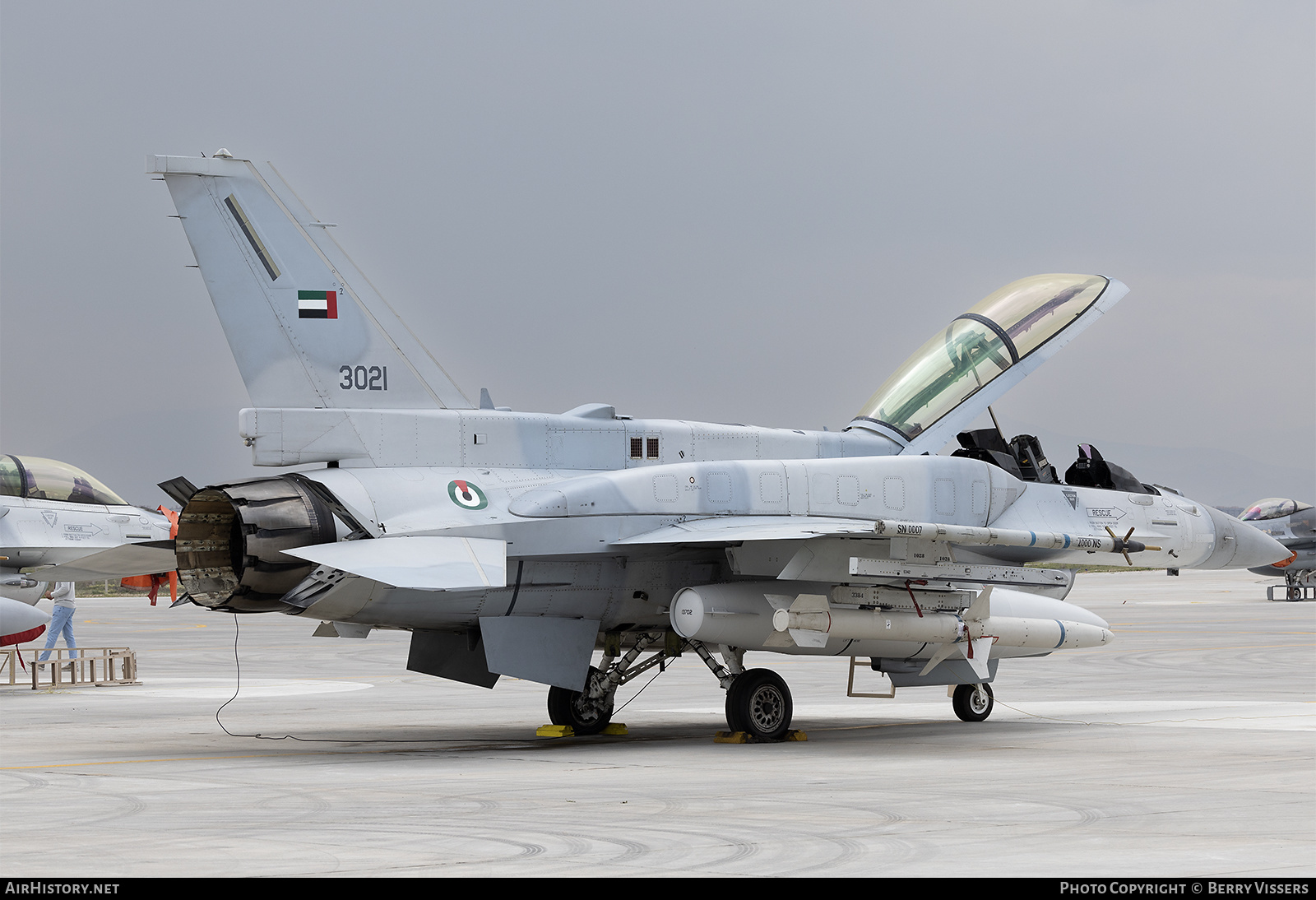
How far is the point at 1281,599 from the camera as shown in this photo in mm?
42781

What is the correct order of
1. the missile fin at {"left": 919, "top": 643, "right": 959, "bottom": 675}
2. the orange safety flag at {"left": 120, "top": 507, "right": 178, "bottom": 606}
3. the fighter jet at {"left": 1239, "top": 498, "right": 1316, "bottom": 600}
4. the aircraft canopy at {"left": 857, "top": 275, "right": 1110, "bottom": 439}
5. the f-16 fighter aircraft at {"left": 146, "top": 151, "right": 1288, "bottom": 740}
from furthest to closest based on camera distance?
the fighter jet at {"left": 1239, "top": 498, "right": 1316, "bottom": 600} → the orange safety flag at {"left": 120, "top": 507, "right": 178, "bottom": 606} → the aircraft canopy at {"left": 857, "top": 275, "right": 1110, "bottom": 439} → the missile fin at {"left": 919, "top": 643, "right": 959, "bottom": 675} → the f-16 fighter aircraft at {"left": 146, "top": 151, "right": 1288, "bottom": 740}

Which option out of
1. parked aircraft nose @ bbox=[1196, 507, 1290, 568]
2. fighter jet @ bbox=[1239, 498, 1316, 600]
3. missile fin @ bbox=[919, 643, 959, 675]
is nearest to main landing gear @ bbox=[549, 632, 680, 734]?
missile fin @ bbox=[919, 643, 959, 675]

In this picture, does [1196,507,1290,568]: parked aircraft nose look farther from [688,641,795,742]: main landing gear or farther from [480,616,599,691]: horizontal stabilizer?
[480,616,599,691]: horizontal stabilizer

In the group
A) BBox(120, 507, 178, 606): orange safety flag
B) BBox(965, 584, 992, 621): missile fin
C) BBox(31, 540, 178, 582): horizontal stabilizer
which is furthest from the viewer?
BBox(120, 507, 178, 606): orange safety flag

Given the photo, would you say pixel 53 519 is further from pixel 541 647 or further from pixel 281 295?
pixel 541 647

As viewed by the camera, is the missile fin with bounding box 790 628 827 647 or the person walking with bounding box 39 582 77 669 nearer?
the missile fin with bounding box 790 628 827 647

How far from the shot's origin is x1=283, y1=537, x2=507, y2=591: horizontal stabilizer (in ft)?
34.9

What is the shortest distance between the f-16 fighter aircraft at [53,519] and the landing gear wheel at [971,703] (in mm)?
9922

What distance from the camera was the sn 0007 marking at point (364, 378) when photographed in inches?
476

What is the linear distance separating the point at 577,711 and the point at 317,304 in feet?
15.0

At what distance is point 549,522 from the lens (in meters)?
11.9

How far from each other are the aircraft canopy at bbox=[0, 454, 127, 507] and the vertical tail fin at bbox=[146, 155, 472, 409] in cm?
830

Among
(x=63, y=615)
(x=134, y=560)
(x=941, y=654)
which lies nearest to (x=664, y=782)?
(x=941, y=654)

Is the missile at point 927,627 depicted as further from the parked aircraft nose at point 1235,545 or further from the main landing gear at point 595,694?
the main landing gear at point 595,694
